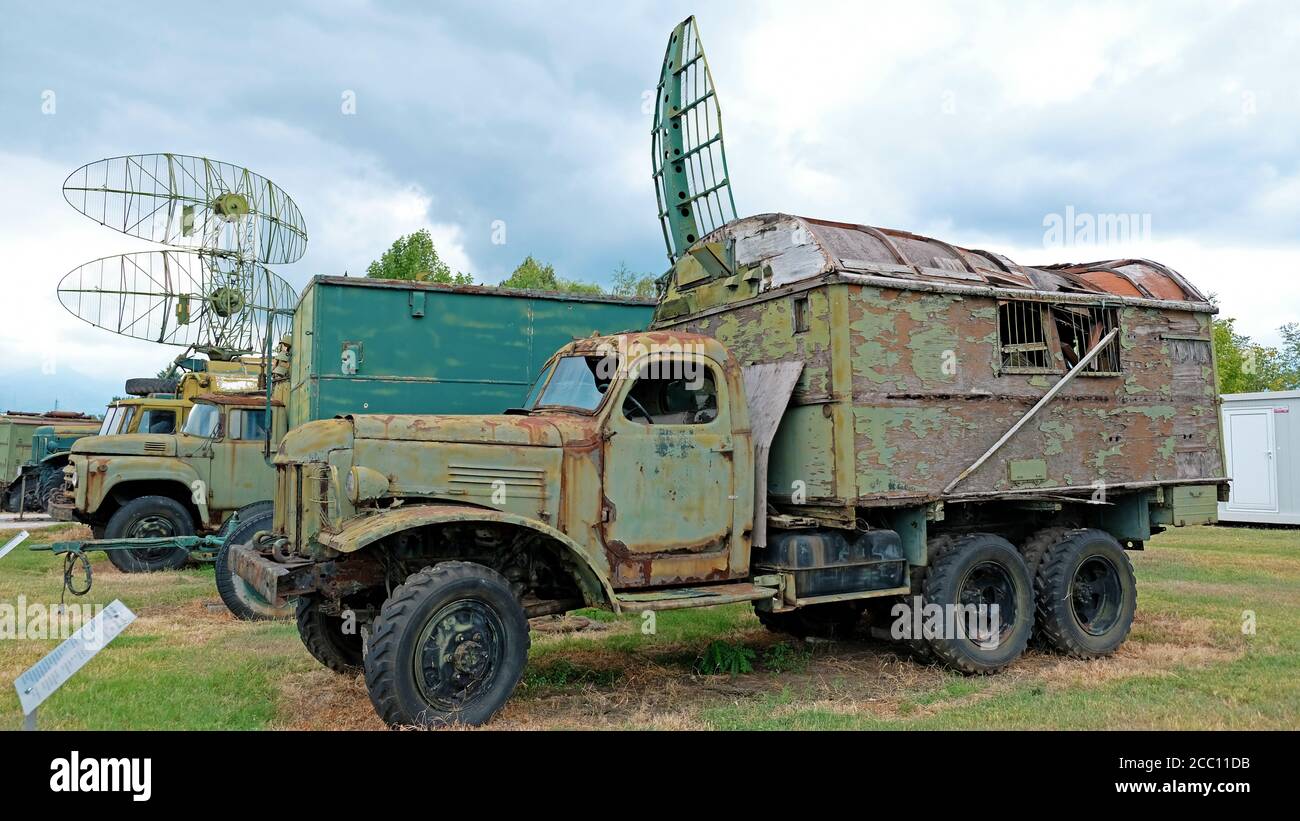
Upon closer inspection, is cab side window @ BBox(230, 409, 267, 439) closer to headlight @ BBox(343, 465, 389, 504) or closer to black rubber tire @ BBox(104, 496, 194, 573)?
black rubber tire @ BBox(104, 496, 194, 573)

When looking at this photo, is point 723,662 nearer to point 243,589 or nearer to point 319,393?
point 243,589

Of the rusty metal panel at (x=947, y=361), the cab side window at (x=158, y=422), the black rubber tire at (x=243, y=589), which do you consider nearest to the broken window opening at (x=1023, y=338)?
the rusty metal panel at (x=947, y=361)

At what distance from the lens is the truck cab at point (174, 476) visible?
469 inches

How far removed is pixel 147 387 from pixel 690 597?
14606mm

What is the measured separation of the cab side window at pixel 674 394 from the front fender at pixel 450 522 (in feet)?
3.45

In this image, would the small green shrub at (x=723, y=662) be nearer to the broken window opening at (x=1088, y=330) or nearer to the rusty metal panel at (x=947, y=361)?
the rusty metal panel at (x=947, y=361)

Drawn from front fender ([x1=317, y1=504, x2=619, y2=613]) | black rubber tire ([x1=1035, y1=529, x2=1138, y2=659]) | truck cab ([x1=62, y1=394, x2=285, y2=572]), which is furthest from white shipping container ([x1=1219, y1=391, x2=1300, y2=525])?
truck cab ([x1=62, y1=394, x2=285, y2=572])

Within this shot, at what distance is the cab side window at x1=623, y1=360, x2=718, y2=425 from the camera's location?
618 centimetres

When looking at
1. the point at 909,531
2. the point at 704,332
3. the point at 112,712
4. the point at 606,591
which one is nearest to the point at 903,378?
the point at 909,531

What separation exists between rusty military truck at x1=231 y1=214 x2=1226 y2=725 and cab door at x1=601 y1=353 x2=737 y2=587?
2 cm

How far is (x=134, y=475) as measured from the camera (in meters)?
12.0

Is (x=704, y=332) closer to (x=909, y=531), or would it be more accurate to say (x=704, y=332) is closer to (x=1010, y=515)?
(x=909, y=531)
